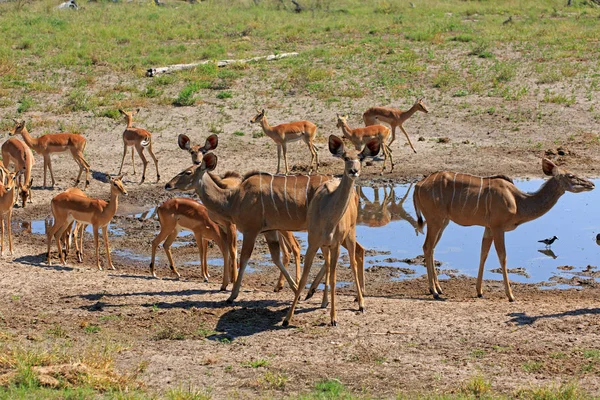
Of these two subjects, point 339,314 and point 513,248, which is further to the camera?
point 513,248

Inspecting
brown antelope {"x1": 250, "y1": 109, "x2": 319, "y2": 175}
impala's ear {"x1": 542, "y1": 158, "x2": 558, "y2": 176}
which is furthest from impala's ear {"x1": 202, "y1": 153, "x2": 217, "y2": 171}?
brown antelope {"x1": 250, "y1": 109, "x2": 319, "y2": 175}

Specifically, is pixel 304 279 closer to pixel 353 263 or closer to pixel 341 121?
pixel 353 263

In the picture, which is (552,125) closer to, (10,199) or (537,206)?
(537,206)

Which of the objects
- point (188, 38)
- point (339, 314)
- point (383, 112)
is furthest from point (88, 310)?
point (188, 38)

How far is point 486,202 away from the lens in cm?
1099

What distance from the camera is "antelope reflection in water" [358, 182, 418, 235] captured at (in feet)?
50.3

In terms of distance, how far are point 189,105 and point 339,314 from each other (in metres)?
12.6

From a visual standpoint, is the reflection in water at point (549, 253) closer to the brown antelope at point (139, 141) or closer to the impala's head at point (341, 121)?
the impala's head at point (341, 121)

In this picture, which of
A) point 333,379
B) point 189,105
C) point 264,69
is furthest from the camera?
point 264,69

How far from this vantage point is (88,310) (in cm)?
976

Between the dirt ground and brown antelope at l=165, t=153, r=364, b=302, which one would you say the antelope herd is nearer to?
brown antelope at l=165, t=153, r=364, b=302

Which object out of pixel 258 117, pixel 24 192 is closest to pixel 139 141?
pixel 258 117

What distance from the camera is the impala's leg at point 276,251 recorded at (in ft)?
33.7

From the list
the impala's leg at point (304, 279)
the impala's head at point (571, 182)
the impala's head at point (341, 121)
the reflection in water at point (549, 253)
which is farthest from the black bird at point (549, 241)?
the impala's head at point (341, 121)
